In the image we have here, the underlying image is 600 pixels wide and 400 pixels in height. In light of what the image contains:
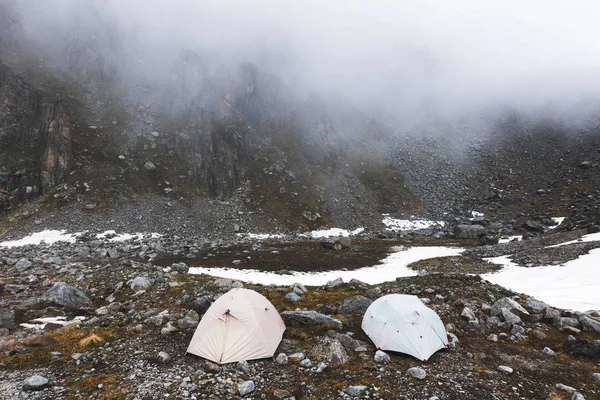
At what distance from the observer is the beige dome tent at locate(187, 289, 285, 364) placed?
9820 mm

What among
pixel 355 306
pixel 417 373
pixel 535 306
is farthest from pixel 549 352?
pixel 355 306

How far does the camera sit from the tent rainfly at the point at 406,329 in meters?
10.1

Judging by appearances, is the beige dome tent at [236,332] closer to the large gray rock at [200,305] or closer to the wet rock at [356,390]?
the wet rock at [356,390]

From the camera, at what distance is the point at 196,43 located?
83500 mm

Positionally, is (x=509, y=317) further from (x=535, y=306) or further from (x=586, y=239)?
(x=586, y=239)

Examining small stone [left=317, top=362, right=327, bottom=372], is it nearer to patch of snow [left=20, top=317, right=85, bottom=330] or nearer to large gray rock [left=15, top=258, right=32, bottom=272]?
patch of snow [left=20, top=317, right=85, bottom=330]

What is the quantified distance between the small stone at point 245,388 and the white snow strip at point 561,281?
52.9 ft

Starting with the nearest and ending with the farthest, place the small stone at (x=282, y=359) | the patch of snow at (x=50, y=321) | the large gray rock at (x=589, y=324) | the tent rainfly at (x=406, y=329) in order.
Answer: the small stone at (x=282, y=359) → the tent rainfly at (x=406, y=329) → the large gray rock at (x=589, y=324) → the patch of snow at (x=50, y=321)

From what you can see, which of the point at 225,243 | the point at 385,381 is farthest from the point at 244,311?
the point at 225,243

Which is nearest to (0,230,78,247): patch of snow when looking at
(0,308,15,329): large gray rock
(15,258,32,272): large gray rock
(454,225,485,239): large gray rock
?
(15,258,32,272): large gray rock

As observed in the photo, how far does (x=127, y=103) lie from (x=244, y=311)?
64638 millimetres

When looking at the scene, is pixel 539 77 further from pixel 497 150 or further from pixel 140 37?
pixel 140 37

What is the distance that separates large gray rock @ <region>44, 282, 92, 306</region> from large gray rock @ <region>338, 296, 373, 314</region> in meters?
12.5

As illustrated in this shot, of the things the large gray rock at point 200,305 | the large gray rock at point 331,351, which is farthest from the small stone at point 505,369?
the large gray rock at point 200,305
